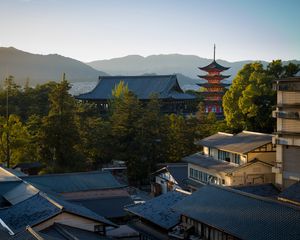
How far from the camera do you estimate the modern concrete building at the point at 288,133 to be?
78.1 ft

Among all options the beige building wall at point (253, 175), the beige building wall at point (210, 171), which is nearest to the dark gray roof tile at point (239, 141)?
the beige building wall at point (253, 175)

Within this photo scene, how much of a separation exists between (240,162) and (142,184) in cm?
1329

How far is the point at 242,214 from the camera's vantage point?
55.7 ft

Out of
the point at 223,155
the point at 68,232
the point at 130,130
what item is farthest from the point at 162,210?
the point at 130,130

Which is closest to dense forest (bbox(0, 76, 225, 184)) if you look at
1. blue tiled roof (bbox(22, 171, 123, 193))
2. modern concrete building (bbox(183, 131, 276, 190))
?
blue tiled roof (bbox(22, 171, 123, 193))

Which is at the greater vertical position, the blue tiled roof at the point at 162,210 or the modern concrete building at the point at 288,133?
the modern concrete building at the point at 288,133

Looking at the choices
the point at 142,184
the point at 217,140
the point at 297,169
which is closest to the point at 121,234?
the point at 297,169

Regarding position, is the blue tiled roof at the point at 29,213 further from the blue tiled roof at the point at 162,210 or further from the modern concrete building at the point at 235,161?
the modern concrete building at the point at 235,161

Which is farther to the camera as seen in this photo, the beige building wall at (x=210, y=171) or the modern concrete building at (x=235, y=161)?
the beige building wall at (x=210, y=171)

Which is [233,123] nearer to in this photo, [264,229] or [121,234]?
[121,234]

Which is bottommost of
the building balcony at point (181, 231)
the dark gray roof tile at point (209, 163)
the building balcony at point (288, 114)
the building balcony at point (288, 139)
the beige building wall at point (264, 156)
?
the building balcony at point (181, 231)

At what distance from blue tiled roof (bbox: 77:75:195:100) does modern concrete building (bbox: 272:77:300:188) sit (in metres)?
33.0

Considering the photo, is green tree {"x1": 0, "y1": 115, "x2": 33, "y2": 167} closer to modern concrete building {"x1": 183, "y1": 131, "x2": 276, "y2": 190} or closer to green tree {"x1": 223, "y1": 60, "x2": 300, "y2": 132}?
modern concrete building {"x1": 183, "y1": 131, "x2": 276, "y2": 190}

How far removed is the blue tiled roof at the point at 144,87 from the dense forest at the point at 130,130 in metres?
16.7
